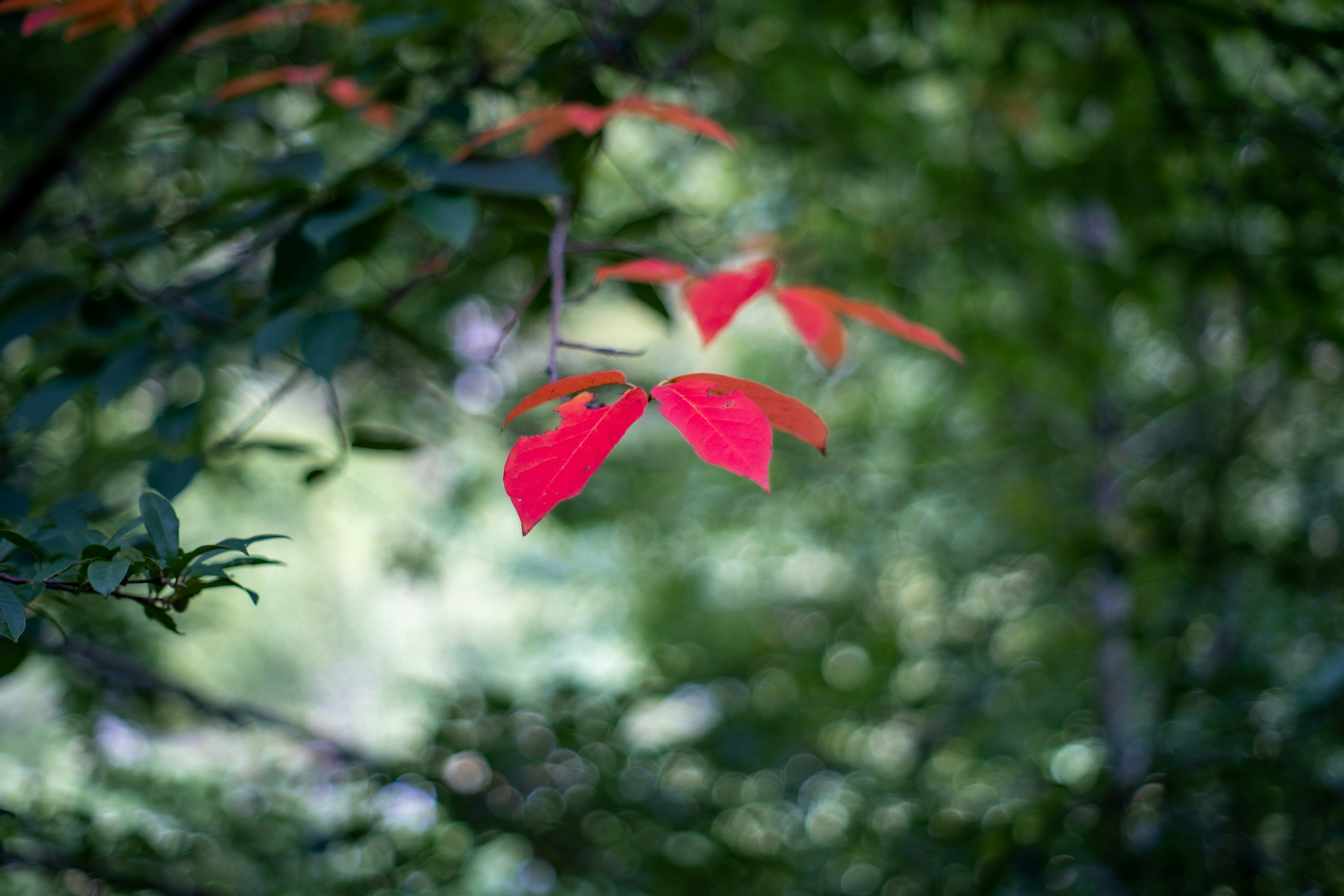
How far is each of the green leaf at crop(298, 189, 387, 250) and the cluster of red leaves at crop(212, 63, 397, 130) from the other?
10.6 inches

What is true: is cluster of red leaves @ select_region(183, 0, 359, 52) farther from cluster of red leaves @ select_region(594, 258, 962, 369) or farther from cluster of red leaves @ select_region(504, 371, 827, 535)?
cluster of red leaves @ select_region(504, 371, 827, 535)

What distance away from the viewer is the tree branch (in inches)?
35.3

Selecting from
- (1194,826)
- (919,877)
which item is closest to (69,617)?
(919,877)

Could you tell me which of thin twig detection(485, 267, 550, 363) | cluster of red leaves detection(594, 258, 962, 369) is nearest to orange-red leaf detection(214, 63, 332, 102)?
thin twig detection(485, 267, 550, 363)

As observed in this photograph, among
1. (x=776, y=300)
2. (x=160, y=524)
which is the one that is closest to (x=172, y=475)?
(x=160, y=524)

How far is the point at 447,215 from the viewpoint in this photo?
0.69m

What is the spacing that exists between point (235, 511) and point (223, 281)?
68.1 inches

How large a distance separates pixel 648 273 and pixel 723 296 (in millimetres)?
86

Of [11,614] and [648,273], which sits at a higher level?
[648,273]

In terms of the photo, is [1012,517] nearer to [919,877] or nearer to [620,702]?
[919,877]

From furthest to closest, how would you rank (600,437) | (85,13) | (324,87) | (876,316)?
(324,87)
(85,13)
(876,316)
(600,437)

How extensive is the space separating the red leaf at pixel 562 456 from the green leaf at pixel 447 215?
299mm

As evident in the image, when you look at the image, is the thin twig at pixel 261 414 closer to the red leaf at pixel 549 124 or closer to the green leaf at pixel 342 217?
the green leaf at pixel 342 217

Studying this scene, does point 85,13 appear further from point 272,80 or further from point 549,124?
point 549,124
